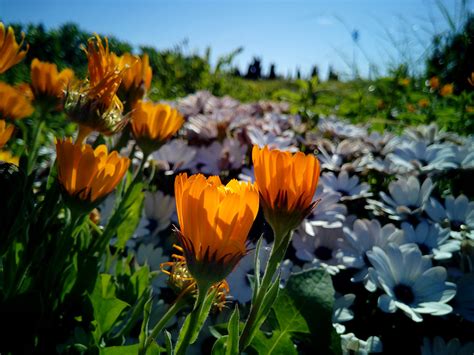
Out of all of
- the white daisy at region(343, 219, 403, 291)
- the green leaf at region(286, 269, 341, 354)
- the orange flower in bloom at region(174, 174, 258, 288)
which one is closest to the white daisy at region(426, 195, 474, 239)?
the white daisy at region(343, 219, 403, 291)

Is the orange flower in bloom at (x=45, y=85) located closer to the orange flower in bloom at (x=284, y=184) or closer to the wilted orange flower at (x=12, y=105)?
the wilted orange flower at (x=12, y=105)

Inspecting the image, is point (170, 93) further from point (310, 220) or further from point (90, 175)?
point (90, 175)

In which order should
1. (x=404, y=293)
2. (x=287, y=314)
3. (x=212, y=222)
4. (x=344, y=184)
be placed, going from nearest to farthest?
(x=212, y=222) < (x=287, y=314) < (x=404, y=293) < (x=344, y=184)

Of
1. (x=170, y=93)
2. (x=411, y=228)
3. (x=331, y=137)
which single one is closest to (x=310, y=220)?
(x=411, y=228)

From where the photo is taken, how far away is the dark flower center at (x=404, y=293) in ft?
2.34

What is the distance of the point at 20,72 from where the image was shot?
3.51 metres

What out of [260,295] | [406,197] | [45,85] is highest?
[45,85]

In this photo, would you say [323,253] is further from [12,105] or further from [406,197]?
[12,105]

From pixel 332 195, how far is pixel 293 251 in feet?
0.53

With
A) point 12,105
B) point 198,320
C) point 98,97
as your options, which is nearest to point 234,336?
point 198,320

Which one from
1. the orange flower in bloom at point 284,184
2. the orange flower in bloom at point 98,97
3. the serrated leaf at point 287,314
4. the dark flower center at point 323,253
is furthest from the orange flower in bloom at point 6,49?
the dark flower center at point 323,253

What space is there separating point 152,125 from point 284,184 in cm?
38

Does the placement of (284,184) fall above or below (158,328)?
above

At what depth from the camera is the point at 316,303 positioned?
618 mm
